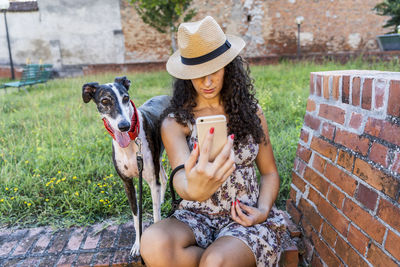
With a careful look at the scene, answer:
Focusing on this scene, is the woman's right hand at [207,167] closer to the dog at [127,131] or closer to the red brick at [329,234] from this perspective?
the dog at [127,131]

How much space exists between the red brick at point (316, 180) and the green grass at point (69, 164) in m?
0.69

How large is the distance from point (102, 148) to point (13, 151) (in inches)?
45.1

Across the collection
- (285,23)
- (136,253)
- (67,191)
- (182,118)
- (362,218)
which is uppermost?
(285,23)

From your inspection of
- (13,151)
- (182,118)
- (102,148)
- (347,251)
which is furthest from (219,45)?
(13,151)

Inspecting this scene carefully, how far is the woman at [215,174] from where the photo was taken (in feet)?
4.67

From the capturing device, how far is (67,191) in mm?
2738

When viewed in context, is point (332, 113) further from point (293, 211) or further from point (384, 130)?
point (293, 211)

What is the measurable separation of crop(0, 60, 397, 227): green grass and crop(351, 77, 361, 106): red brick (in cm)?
129

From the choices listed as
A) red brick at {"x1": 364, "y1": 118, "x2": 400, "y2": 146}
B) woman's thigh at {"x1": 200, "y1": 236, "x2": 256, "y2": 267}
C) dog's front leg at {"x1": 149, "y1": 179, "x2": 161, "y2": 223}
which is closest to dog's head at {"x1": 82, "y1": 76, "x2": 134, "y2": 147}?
dog's front leg at {"x1": 149, "y1": 179, "x2": 161, "y2": 223}

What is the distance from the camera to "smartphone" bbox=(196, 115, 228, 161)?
124cm

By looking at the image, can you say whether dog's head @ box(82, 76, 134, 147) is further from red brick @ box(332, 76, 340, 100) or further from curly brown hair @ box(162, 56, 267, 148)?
red brick @ box(332, 76, 340, 100)

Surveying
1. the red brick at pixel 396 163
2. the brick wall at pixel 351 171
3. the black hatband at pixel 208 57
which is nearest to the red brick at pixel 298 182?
the brick wall at pixel 351 171

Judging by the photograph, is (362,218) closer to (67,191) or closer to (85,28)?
(67,191)

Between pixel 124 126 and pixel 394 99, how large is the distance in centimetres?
131
